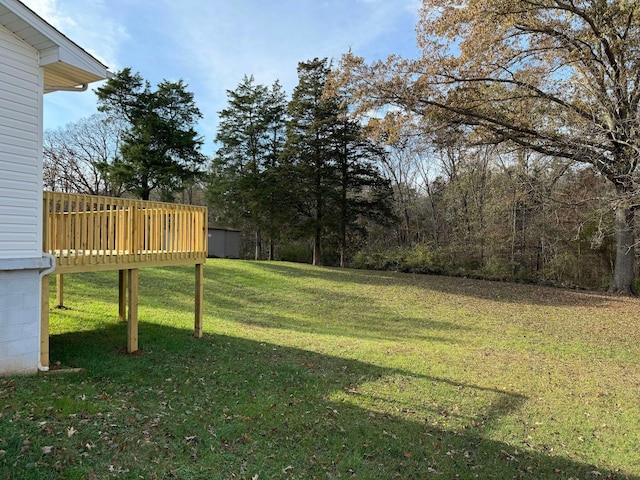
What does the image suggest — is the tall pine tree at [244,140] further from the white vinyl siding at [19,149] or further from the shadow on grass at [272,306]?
the white vinyl siding at [19,149]

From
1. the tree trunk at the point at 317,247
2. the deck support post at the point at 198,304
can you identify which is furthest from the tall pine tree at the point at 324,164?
the deck support post at the point at 198,304

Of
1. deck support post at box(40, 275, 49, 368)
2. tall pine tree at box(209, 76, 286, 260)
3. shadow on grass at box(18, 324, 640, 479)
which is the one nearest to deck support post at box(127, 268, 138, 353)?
shadow on grass at box(18, 324, 640, 479)

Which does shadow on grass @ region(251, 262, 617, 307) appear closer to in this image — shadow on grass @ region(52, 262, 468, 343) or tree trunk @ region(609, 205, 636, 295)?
tree trunk @ region(609, 205, 636, 295)

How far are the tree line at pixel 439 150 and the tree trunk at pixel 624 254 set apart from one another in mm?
52

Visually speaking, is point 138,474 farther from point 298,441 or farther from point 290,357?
point 290,357

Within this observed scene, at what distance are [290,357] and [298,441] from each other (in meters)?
2.80

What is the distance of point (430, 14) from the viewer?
11.6 meters

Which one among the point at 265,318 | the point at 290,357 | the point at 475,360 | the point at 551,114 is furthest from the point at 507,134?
the point at 290,357

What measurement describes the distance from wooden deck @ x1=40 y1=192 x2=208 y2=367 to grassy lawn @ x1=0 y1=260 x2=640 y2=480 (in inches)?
41.2

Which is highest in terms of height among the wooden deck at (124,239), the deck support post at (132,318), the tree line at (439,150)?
the tree line at (439,150)

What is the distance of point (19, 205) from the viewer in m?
4.74

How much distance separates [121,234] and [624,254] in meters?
16.9

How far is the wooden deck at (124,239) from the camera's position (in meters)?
5.18

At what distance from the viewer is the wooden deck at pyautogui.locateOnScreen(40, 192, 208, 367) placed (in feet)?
17.0
